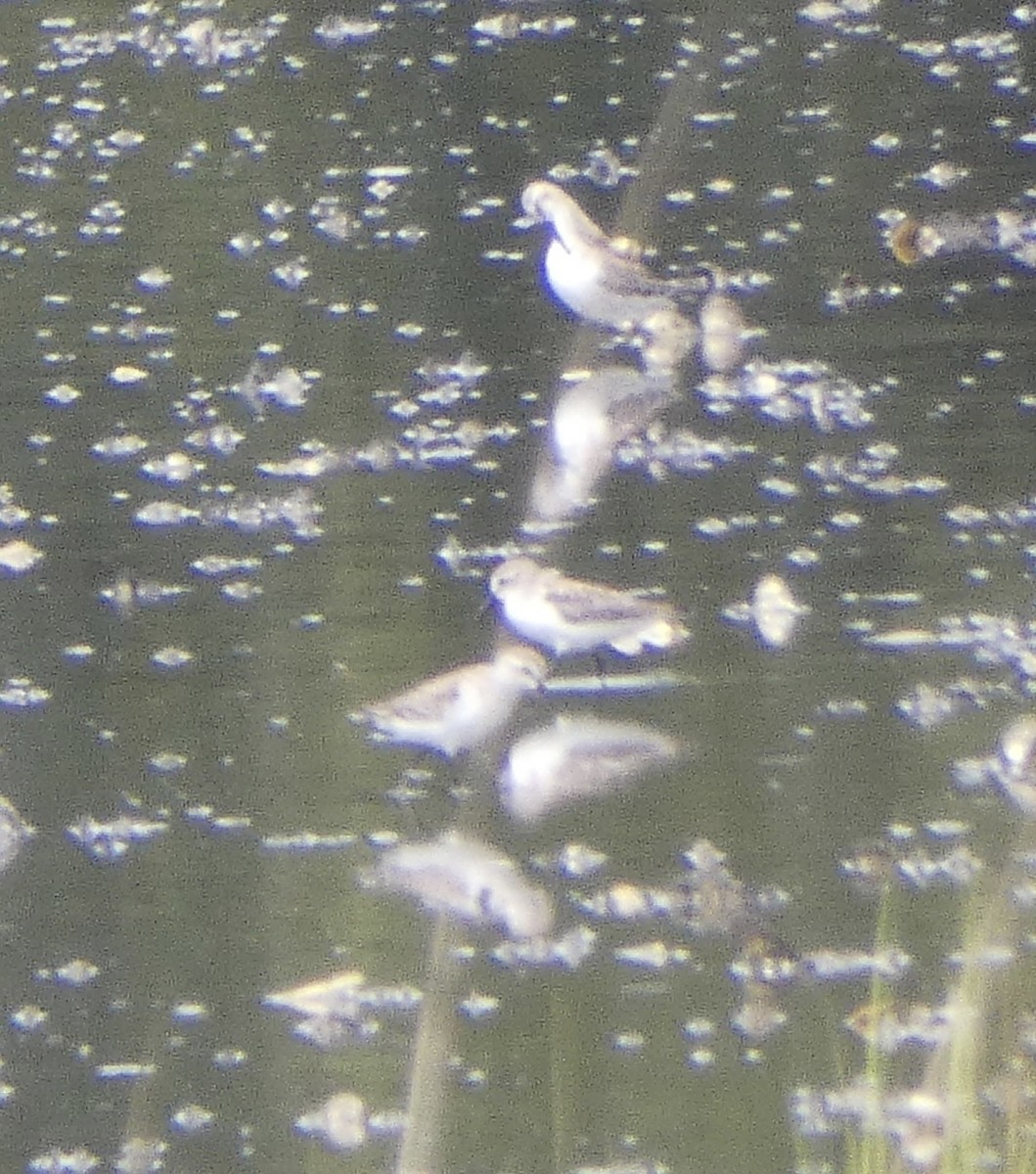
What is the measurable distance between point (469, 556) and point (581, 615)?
0.06 m

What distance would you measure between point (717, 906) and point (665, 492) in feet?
0.60

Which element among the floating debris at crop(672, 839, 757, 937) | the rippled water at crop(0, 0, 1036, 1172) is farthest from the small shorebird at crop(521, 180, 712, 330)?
the floating debris at crop(672, 839, 757, 937)

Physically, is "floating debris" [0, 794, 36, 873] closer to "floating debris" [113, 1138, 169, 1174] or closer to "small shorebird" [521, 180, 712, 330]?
"floating debris" [113, 1138, 169, 1174]

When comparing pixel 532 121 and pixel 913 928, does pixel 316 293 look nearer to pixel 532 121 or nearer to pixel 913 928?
pixel 532 121

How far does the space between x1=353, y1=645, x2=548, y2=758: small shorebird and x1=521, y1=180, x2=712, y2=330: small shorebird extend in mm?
176

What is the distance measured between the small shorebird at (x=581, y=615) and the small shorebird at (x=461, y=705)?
12 mm

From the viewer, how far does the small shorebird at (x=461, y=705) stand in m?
0.59

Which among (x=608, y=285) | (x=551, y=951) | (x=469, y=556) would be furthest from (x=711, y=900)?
(x=608, y=285)

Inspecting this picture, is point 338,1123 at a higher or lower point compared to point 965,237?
lower

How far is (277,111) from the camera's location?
75cm

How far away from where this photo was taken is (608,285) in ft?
2.28

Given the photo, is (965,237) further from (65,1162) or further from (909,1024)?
(65,1162)

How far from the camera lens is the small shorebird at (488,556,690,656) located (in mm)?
609

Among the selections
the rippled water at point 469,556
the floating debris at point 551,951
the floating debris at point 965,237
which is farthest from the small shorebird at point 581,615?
the floating debris at point 965,237
